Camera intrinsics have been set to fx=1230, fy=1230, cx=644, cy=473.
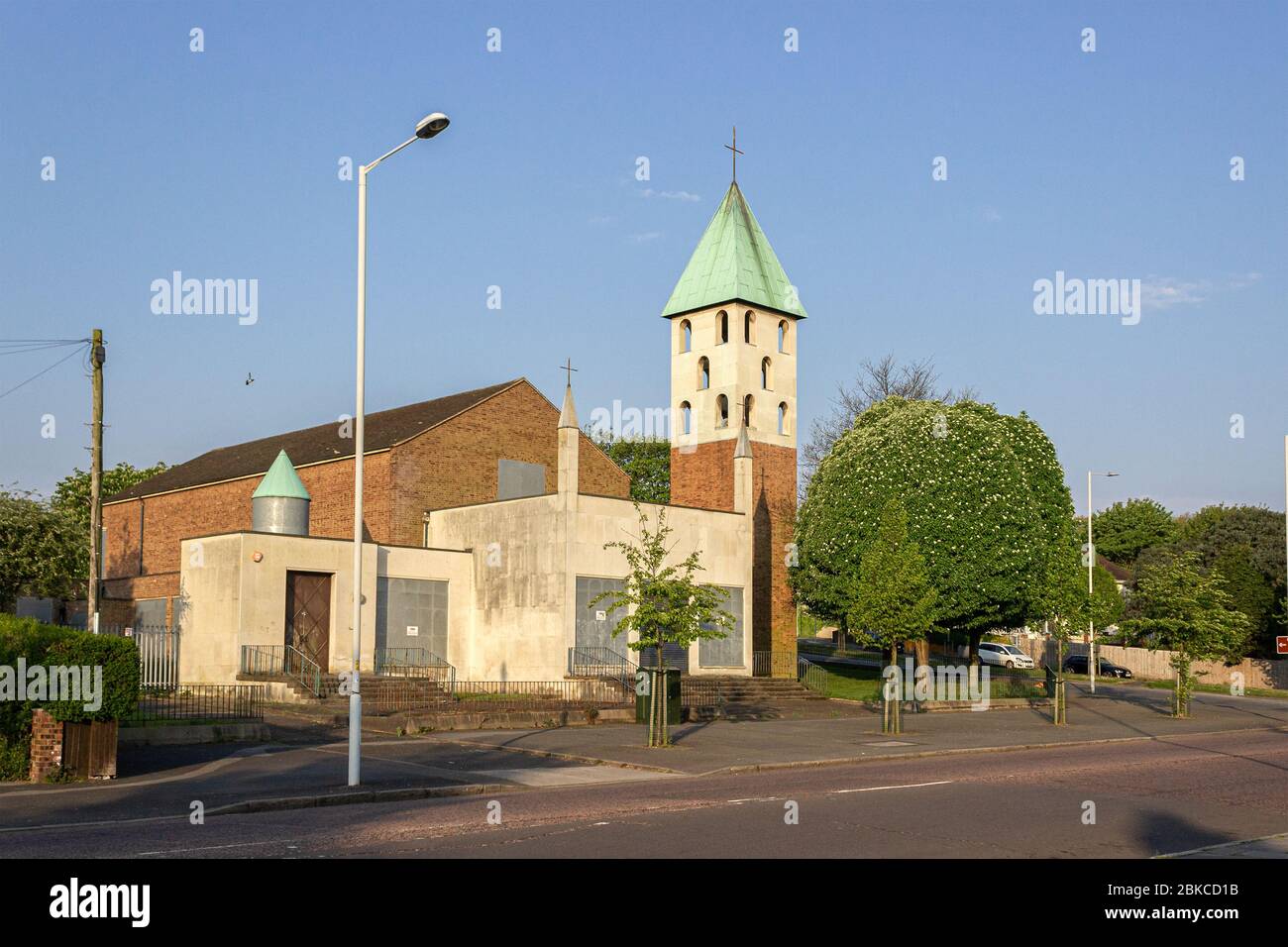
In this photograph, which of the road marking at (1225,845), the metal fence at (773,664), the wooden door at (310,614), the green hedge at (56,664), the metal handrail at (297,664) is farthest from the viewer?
the metal fence at (773,664)

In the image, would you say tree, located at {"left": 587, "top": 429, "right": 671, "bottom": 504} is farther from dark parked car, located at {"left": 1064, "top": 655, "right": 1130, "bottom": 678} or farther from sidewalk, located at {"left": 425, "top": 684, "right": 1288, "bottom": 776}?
sidewalk, located at {"left": 425, "top": 684, "right": 1288, "bottom": 776}

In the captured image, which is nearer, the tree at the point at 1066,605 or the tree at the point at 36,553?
the tree at the point at 1066,605

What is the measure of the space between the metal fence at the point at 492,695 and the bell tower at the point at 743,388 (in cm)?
1198

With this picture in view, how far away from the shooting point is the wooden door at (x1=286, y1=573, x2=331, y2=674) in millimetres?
37062

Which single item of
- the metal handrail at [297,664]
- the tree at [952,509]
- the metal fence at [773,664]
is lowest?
the metal fence at [773,664]

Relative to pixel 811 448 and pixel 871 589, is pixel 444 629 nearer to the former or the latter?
pixel 871 589

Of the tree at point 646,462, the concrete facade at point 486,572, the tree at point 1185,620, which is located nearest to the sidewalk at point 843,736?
the tree at point 1185,620

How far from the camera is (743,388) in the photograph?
49.8 m

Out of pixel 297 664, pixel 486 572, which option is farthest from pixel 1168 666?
pixel 297 664

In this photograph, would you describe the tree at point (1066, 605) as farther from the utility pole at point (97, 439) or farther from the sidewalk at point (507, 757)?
the utility pole at point (97, 439)

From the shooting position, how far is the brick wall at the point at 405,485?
45562 mm

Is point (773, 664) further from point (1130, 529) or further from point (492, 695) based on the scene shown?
point (1130, 529)
